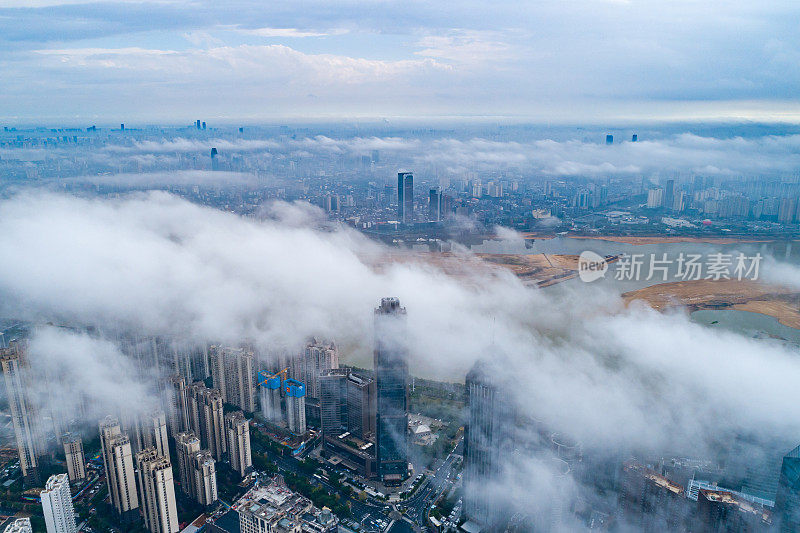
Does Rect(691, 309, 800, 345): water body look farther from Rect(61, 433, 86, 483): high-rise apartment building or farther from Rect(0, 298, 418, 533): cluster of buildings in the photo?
Rect(61, 433, 86, 483): high-rise apartment building

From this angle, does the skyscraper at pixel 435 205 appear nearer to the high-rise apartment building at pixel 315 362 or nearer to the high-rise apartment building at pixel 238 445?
the high-rise apartment building at pixel 315 362

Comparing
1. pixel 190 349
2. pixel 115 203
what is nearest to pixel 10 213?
pixel 115 203

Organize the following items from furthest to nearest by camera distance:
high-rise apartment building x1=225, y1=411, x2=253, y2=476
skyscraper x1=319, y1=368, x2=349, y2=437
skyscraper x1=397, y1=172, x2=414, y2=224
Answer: skyscraper x1=397, y1=172, x2=414, y2=224 < skyscraper x1=319, y1=368, x2=349, y2=437 < high-rise apartment building x1=225, y1=411, x2=253, y2=476

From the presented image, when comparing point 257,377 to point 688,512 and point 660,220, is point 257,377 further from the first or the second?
point 660,220

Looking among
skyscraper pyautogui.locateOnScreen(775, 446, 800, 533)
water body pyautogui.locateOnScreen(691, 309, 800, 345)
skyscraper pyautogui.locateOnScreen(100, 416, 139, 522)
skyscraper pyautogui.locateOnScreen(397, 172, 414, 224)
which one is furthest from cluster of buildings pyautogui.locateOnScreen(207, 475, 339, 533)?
skyscraper pyautogui.locateOnScreen(397, 172, 414, 224)

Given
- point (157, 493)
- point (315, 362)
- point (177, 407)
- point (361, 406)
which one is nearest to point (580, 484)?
point (361, 406)

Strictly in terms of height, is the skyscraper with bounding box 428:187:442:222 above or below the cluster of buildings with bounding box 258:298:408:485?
above

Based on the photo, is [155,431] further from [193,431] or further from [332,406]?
[332,406]
